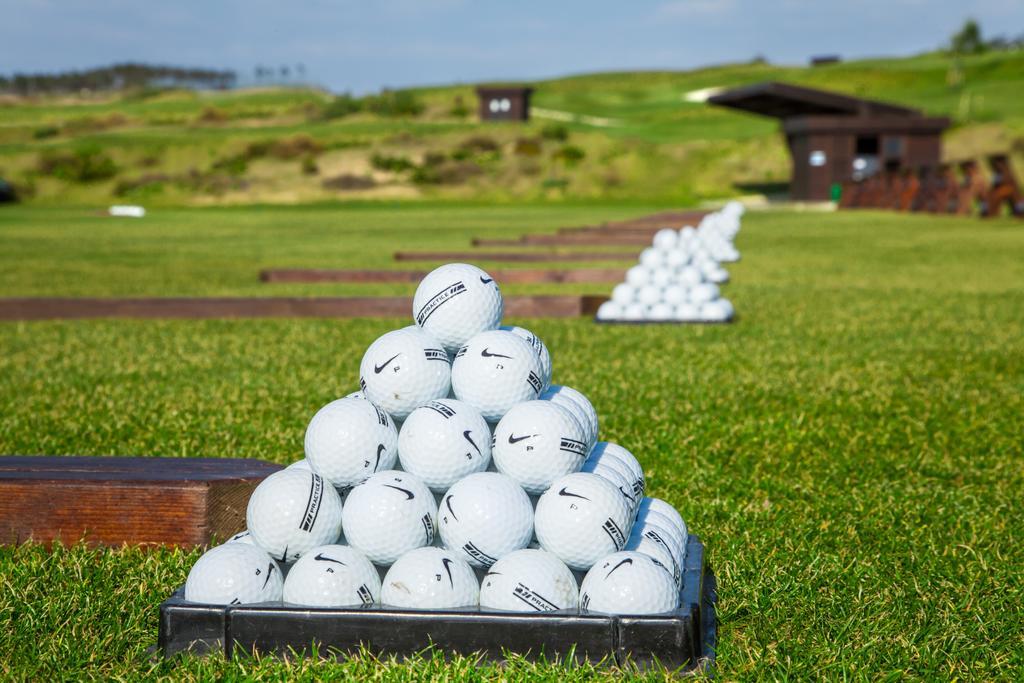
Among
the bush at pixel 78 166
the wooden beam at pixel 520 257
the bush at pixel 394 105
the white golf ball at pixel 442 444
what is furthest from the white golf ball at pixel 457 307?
the bush at pixel 394 105

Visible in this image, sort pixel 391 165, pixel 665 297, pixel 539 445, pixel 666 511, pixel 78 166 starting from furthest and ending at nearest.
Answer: pixel 391 165, pixel 78 166, pixel 665 297, pixel 666 511, pixel 539 445

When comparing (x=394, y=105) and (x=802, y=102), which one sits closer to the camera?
(x=802, y=102)

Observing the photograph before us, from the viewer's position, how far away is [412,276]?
15.0 meters

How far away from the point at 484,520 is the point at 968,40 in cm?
13094

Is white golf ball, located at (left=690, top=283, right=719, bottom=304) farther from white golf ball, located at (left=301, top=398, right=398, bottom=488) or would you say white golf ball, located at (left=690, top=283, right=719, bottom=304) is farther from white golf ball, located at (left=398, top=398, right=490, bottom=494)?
white golf ball, located at (left=301, top=398, right=398, bottom=488)

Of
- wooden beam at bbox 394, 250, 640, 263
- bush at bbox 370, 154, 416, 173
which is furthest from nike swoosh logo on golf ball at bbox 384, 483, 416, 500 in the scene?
Answer: bush at bbox 370, 154, 416, 173

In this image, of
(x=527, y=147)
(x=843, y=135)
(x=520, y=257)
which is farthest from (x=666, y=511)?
(x=527, y=147)

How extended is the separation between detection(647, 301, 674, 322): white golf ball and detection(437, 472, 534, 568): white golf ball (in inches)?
296

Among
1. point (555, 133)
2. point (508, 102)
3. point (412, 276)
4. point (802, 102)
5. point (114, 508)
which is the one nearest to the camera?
point (114, 508)

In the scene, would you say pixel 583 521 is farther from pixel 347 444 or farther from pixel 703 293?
pixel 703 293

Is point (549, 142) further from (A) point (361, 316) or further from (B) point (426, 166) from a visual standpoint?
(A) point (361, 316)

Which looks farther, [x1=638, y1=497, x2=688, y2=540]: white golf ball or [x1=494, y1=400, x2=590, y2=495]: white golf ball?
[x1=638, y1=497, x2=688, y2=540]: white golf ball

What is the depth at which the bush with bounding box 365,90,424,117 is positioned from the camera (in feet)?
284

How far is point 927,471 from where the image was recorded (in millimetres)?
4930
